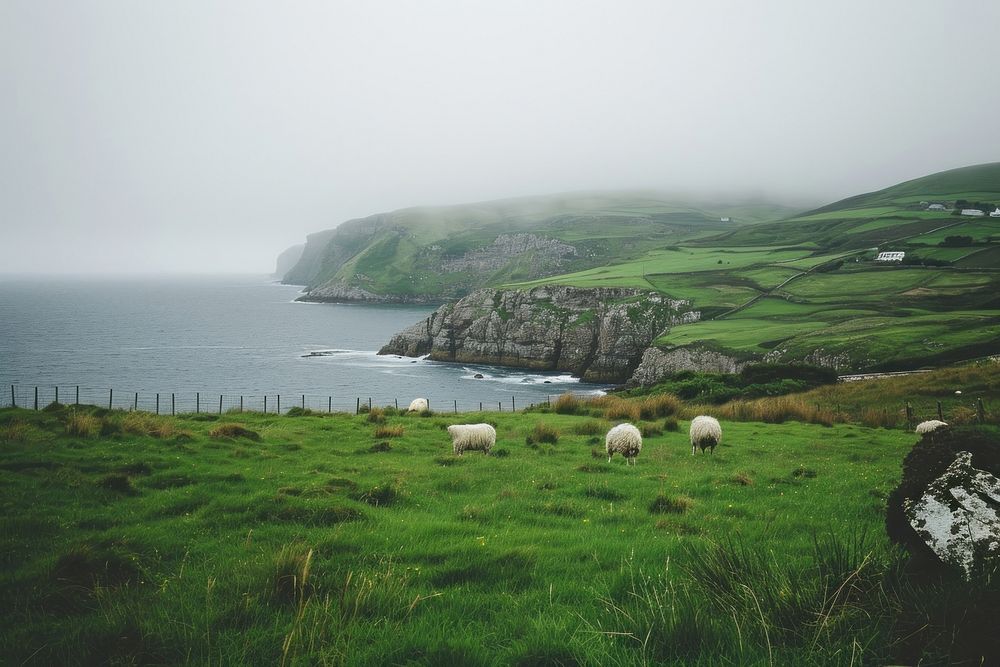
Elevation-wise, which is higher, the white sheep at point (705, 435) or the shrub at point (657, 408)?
the white sheep at point (705, 435)

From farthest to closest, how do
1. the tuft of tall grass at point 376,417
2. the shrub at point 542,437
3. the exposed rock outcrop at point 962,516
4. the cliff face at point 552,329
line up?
the cliff face at point 552,329
the tuft of tall grass at point 376,417
the shrub at point 542,437
the exposed rock outcrop at point 962,516

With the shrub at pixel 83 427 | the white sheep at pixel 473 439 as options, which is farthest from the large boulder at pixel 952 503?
the shrub at pixel 83 427

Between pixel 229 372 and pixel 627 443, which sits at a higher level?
pixel 627 443

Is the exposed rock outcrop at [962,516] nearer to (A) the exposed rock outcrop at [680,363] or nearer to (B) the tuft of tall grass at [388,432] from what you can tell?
(B) the tuft of tall grass at [388,432]

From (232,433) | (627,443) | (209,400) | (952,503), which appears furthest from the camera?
(209,400)

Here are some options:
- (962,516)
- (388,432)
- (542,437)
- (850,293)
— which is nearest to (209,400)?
(388,432)

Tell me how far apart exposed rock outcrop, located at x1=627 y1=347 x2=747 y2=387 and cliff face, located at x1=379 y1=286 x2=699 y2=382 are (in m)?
14.8

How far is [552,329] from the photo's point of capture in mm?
122312

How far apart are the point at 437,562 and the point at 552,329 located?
378 ft

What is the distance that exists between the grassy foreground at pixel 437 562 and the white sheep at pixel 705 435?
12.5 feet

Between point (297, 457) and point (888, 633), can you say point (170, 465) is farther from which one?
point (888, 633)

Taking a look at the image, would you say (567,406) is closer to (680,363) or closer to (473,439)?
(473,439)

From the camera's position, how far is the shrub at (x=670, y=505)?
38.6 feet

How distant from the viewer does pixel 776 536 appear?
955cm
